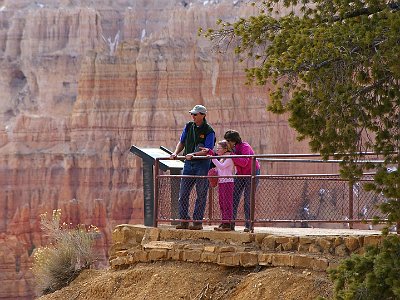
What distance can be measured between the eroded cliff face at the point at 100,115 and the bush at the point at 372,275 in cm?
5001

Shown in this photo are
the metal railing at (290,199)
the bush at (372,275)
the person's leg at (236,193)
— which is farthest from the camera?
the person's leg at (236,193)

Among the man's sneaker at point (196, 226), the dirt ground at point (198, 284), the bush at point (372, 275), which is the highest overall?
the man's sneaker at point (196, 226)

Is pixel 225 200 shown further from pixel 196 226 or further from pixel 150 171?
pixel 150 171

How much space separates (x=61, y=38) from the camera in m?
88.6

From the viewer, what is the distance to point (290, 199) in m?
22.9

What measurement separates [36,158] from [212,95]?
12.7 m

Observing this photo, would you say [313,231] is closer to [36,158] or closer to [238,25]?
[238,25]

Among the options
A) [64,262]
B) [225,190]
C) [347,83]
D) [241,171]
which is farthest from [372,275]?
[64,262]

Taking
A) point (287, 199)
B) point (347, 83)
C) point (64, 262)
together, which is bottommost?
point (64, 262)

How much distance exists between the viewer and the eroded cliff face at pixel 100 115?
Result: 2771 inches

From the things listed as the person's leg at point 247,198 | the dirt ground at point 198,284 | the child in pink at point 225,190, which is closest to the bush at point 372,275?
the dirt ground at point 198,284

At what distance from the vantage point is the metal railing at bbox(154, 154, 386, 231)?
18.6 m

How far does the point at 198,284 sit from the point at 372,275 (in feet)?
12.6

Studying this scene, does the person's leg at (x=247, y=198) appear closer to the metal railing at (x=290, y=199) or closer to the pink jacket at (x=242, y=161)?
the metal railing at (x=290, y=199)
